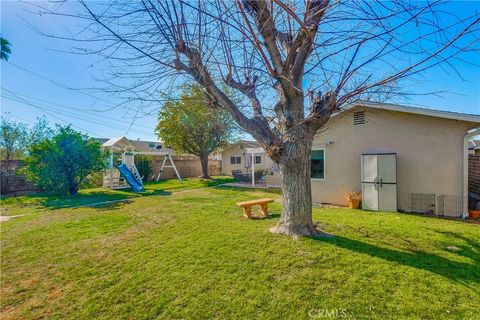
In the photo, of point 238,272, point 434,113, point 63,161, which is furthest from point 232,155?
point 238,272

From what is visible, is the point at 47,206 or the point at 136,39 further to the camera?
the point at 47,206

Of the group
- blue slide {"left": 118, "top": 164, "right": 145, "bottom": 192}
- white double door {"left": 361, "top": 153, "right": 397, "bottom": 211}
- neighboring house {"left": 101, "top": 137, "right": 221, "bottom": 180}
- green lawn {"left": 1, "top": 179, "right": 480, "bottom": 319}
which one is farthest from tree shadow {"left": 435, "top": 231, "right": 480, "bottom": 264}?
neighboring house {"left": 101, "top": 137, "right": 221, "bottom": 180}

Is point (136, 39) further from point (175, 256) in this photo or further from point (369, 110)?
→ point (369, 110)

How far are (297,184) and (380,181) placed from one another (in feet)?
16.6

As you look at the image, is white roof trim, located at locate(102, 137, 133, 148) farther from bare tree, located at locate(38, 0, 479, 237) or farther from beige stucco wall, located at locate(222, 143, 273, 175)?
bare tree, located at locate(38, 0, 479, 237)

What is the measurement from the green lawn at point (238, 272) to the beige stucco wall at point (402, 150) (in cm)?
222

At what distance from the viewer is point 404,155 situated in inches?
302

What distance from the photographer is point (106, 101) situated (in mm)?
3709

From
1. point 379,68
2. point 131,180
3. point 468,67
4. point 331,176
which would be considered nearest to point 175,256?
point 379,68

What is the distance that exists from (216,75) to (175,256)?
11.7ft

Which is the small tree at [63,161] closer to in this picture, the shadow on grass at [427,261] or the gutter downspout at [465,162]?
the shadow on grass at [427,261]

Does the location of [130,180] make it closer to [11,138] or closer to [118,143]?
[118,143]

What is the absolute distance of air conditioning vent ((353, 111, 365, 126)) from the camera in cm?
847

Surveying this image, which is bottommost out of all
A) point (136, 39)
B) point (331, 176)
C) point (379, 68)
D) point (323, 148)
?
point (331, 176)
